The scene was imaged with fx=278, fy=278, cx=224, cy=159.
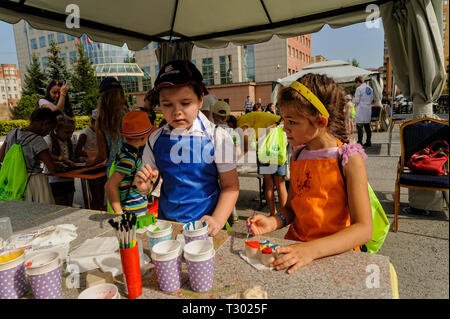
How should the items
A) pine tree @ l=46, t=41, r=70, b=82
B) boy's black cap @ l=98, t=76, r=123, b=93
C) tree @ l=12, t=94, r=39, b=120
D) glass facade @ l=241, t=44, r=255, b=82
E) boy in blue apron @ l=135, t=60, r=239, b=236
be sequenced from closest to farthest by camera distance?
1. boy in blue apron @ l=135, t=60, r=239, b=236
2. boy's black cap @ l=98, t=76, r=123, b=93
3. pine tree @ l=46, t=41, r=70, b=82
4. tree @ l=12, t=94, r=39, b=120
5. glass facade @ l=241, t=44, r=255, b=82

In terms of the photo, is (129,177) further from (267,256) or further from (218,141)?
(267,256)

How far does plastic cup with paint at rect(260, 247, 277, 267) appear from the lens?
3.76ft

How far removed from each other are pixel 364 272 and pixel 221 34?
4466 mm

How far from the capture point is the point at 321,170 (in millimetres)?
1471

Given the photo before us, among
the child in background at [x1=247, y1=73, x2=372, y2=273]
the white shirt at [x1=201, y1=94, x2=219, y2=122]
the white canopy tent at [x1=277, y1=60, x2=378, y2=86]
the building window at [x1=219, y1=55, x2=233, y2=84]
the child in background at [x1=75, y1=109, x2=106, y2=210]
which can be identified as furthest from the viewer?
the building window at [x1=219, y1=55, x2=233, y2=84]

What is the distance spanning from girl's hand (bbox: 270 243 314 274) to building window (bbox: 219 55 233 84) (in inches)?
1522

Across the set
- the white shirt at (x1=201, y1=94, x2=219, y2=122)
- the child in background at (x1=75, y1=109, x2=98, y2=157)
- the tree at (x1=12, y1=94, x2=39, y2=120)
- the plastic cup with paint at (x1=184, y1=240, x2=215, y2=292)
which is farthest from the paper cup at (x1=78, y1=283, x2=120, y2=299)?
the tree at (x1=12, y1=94, x2=39, y2=120)

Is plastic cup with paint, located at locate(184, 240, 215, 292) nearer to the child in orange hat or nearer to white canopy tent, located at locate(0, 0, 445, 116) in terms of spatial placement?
the child in orange hat

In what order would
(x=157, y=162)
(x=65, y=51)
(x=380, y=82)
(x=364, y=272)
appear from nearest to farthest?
1. (x=364, y=272)
2. (x=157, y=162)
3. (x=380, y=82)
4. (x=65, y=51)

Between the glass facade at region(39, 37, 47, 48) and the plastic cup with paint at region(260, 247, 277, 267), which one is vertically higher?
the glass facade at region(39, 37, 47, 48)

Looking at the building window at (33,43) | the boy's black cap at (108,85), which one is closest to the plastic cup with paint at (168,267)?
the boy's black cap at (108,85)
